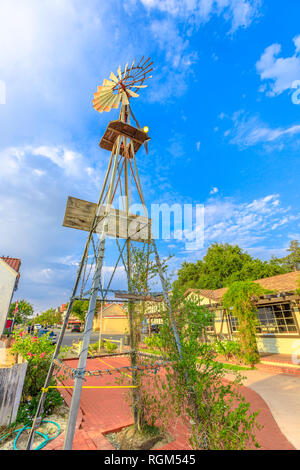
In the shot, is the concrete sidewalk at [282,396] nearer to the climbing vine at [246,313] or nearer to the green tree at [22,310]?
the climbing vine at [246,313]

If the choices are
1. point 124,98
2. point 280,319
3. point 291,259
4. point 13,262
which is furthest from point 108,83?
point 291,259

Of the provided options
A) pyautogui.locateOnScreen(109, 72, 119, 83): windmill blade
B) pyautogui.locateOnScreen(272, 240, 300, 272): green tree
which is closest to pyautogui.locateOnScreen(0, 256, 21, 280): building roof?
pyautogui.locateOnScreen(109, 72, 119, 83): windmill blade

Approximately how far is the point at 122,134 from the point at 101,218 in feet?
6.11

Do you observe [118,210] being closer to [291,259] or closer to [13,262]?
[13,262]

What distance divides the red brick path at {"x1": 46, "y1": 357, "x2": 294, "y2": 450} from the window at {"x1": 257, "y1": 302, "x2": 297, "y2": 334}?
647 centimetres

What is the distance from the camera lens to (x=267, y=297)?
1019 cm

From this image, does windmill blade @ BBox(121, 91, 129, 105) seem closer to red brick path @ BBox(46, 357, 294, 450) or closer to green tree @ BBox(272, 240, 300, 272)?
red brick path @ BBox(46, 357, 294, 450)

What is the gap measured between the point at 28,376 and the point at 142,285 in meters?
3.72

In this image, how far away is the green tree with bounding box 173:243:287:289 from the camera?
1124 inches

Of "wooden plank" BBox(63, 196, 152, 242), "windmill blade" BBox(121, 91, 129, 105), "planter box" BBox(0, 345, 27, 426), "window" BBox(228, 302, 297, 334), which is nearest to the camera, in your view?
"wooden plank" BBox(63, 196, 152, 242)

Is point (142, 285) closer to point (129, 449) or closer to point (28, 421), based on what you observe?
point (129, 449)

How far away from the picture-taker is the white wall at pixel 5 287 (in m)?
16.7

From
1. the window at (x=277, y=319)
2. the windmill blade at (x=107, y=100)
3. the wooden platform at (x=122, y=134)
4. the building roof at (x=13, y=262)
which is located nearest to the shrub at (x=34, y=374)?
the wooden platform at (x=122, y=134)

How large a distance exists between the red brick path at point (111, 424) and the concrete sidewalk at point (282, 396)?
148 millimetres
